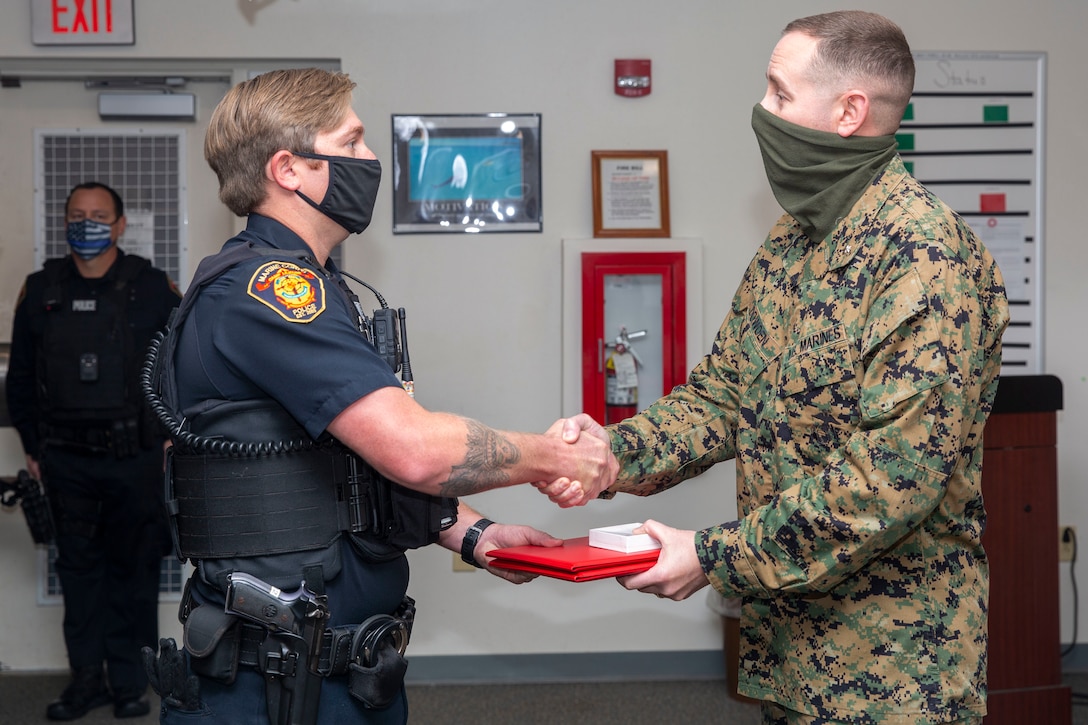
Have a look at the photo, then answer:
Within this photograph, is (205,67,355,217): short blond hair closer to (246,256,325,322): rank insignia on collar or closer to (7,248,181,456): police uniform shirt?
(246,256,325,322): rank insignia on collar

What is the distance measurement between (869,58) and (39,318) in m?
3.13

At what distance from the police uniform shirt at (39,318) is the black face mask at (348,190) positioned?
7.17ft

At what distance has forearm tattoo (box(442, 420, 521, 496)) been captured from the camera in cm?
161

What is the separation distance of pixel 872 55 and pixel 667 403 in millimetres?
785

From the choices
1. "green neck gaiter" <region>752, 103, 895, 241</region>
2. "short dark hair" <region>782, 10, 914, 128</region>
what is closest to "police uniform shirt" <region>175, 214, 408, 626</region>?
"green neck gaiter" <region>752, 103, 895, 241</region>

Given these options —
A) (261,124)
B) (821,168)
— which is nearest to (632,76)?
(821,168)

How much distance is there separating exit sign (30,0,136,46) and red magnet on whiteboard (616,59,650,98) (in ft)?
6.00

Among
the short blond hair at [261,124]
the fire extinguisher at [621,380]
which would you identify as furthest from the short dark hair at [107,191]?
the short blond hair at [261,124]

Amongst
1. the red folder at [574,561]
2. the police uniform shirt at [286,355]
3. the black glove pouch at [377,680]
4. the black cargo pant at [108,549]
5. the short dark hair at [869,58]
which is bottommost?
the black cargo pant at [108,549]

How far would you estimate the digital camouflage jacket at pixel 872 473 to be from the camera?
1.51 metres

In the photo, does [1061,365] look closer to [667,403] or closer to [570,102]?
[570,102]

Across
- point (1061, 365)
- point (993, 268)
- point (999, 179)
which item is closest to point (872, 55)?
point (993, 268)

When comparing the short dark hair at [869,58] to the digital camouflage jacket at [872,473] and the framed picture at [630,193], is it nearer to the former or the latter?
the digital camouflage jacket at [872,473]

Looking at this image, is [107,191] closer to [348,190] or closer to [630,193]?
[630,193]
